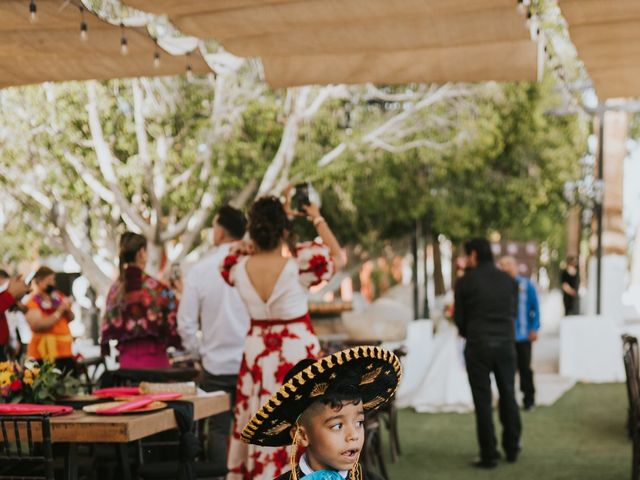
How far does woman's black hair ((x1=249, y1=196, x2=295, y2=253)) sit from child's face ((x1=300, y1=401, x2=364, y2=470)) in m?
2.94

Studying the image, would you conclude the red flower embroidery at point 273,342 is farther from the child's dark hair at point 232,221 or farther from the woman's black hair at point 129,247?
the woman's black hair at point 129,247

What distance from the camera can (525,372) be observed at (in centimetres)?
1309

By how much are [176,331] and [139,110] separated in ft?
39.4

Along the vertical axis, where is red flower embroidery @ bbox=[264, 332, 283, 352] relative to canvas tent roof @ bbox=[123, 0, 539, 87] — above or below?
below

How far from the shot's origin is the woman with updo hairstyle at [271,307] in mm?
6246

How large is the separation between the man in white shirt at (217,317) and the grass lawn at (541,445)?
8.73ft

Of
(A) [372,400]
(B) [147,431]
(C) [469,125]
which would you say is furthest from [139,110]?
(A) [372,400]

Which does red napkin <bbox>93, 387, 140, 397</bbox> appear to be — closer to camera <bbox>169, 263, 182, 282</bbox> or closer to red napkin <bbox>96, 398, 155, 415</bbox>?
red napkin <bbox>96, 398, 155, 415</bbox>

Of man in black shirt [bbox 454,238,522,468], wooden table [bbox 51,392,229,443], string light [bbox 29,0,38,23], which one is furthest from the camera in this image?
man in black shirt [bbox 454,238,522,468]

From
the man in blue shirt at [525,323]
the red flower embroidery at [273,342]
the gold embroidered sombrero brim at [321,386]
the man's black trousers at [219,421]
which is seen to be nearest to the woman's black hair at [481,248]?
the man in blue shirt at [525,323]

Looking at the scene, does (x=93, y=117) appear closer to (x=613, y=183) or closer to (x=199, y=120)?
(x=199, y=120)

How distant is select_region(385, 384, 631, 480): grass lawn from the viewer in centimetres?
946

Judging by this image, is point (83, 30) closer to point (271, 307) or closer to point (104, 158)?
point (271, 307)

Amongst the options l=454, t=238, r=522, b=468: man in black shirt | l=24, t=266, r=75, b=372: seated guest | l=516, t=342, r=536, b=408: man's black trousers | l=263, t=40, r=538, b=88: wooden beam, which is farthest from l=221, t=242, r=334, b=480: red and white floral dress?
l=516, t=342, r=536, b=408: man's black trousers
